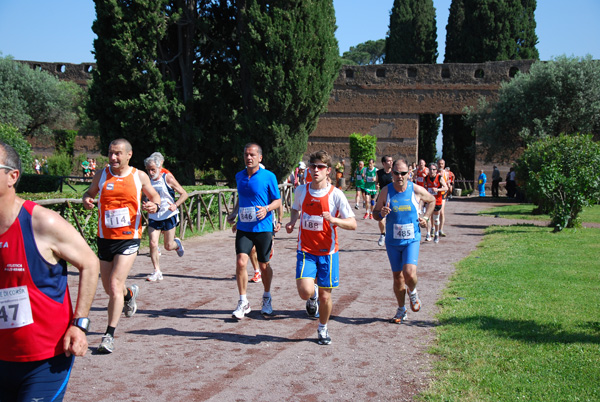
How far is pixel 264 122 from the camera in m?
21.1

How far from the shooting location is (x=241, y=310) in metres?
7.04

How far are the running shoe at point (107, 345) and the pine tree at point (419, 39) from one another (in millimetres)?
38358

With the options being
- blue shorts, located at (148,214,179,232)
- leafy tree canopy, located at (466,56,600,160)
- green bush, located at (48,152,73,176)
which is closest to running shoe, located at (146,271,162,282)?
blue shorts, located at (148,214,179,232)

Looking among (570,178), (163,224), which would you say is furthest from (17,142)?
(570,178)

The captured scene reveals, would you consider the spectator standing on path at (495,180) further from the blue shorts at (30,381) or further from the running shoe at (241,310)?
the blue shorts at (30,381)

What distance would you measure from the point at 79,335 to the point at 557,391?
384cm

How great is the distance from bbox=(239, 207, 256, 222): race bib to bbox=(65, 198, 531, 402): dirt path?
1.24 m

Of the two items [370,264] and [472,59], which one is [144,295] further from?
[472,59]

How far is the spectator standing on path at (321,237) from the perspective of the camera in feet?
19.9

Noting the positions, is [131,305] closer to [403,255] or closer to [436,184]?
[403,255]

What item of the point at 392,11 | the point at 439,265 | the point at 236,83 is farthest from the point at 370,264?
the point at 392,11

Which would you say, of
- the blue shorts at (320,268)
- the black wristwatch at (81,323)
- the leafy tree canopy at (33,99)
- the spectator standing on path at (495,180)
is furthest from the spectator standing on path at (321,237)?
the leafy tree canopy at (33,99)

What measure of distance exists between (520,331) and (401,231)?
175 cm

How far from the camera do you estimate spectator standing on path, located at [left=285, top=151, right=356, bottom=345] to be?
19.9 feet
